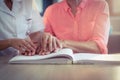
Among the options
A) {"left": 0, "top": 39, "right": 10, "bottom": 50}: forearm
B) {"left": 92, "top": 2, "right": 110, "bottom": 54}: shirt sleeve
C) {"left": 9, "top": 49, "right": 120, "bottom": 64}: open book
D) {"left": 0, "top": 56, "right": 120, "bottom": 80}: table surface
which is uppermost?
{"left": 92, "top": 2, "right": 110, "bottom": 54}: shirt sleeve

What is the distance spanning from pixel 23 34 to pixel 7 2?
236mm

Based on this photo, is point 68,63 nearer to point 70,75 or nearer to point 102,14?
point 70,75

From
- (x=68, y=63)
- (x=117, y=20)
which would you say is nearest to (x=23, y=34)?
(x=68, y=63)

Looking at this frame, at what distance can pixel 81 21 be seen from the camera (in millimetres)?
1927

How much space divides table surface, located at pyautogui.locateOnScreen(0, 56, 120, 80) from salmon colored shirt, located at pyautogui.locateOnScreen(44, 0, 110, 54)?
0.78 m

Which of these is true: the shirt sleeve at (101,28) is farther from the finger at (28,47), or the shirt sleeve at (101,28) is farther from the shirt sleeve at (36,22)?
the finger at (28,47)

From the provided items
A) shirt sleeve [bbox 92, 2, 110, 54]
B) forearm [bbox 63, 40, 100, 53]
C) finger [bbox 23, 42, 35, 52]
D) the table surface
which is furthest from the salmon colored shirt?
the table surface

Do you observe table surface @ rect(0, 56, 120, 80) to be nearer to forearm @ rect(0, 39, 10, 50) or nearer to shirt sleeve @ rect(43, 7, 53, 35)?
forearm @ rect(0, 39, 10, 50)

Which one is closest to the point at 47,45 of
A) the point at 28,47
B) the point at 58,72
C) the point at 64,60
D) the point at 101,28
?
the point at 28,47

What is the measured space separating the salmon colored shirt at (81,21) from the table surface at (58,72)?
Answer: 78cm

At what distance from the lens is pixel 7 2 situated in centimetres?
177

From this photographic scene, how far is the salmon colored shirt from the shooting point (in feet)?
6.10

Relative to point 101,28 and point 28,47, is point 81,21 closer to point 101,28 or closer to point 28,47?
point 101,28

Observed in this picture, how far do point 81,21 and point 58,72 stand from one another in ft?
3.25
